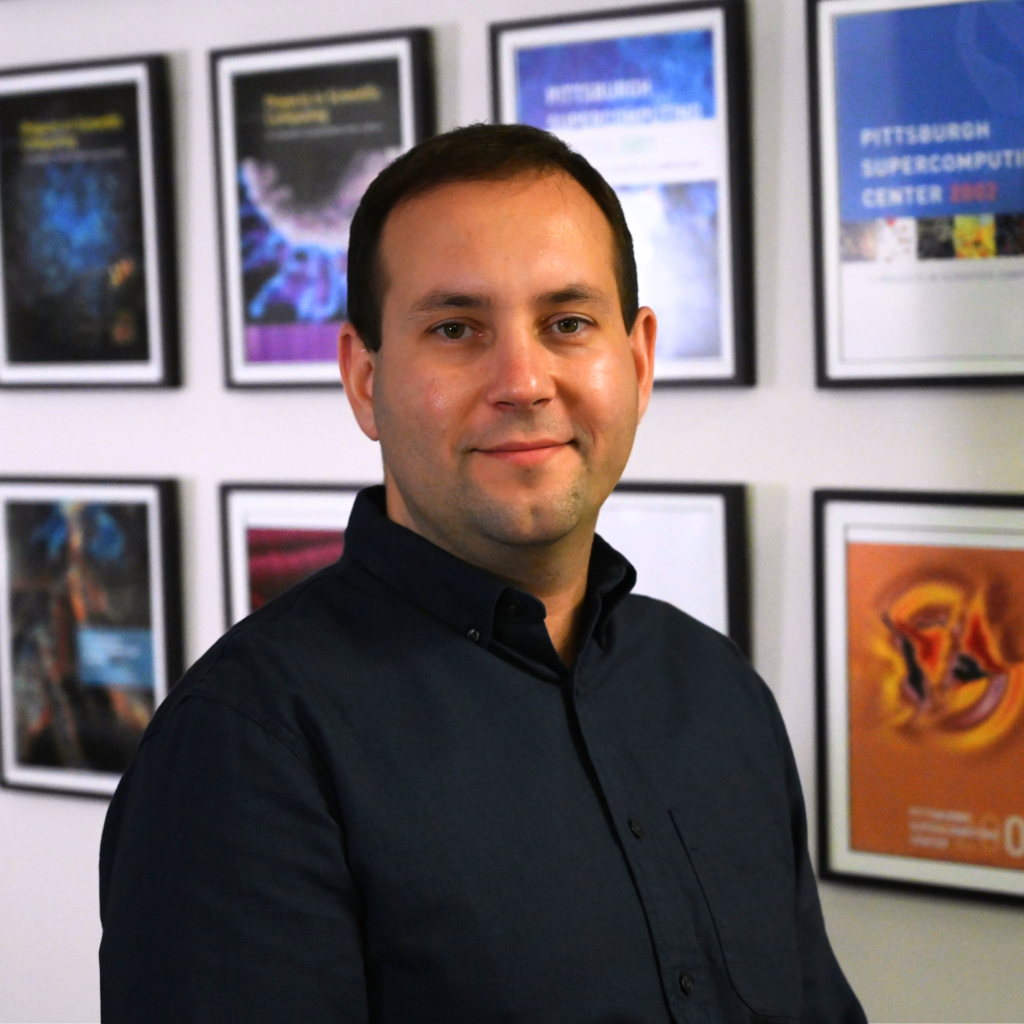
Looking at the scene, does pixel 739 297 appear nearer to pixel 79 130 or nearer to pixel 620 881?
pixel 620 881

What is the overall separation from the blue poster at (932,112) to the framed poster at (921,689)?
16.1 inches

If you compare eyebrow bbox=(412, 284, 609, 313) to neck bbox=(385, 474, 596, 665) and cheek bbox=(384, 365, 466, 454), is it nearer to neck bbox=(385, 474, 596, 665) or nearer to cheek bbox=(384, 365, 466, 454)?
cheek bbox=(384, 365, 466, 454)

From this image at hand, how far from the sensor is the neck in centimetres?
132

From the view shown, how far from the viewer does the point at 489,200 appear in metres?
1.30

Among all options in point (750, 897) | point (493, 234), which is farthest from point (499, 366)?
point (750, 897)

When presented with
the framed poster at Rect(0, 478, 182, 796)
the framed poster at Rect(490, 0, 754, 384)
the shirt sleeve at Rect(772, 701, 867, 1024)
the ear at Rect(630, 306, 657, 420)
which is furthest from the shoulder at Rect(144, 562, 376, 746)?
the framed poster at Rect(0, 478, 182, 796)

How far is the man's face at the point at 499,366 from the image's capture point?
4.16 ft

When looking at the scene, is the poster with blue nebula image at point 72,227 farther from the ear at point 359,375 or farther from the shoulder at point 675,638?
the shoulder at point 675,638

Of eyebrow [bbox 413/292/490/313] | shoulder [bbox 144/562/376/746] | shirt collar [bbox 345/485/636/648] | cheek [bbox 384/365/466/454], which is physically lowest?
shoulder [bbox 144/562/376/746]

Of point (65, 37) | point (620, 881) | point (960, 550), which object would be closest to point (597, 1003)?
point (620, 881)

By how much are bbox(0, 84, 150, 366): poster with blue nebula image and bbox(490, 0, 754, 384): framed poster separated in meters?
0.75

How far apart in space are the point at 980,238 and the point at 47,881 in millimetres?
2045

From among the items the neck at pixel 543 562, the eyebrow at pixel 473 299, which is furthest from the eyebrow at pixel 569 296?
the neck at pixel 543 562

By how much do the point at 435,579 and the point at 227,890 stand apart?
38cm
